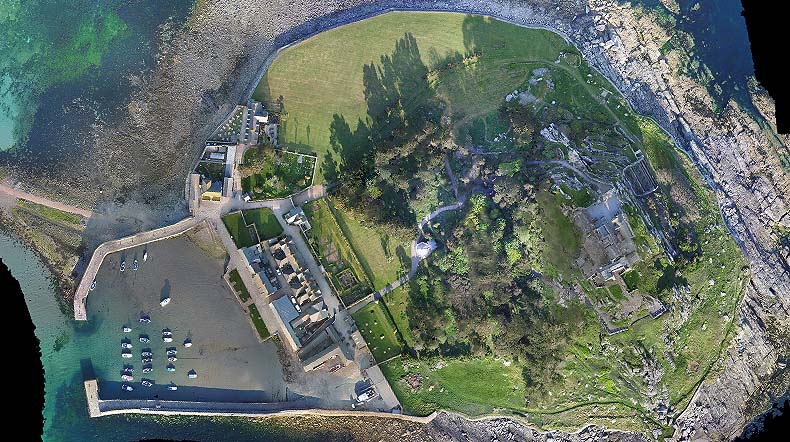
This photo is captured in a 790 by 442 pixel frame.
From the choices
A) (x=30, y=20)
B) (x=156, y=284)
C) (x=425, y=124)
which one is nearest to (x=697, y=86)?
(x=425, y=124)

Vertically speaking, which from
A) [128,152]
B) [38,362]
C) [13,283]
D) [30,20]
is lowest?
[38,362]

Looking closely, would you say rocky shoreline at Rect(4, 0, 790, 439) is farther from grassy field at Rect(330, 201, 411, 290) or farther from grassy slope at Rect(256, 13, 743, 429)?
grassy field at Rect(330, 201, 411, 290)

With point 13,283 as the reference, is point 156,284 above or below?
below

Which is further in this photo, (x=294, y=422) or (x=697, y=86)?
(x=697, y=86)

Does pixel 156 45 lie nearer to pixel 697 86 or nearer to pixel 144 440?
pixel 144 440

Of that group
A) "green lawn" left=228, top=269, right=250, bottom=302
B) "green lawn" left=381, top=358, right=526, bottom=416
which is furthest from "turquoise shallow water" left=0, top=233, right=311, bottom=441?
"green lawn" left=228, top=269, right=250, bottom=302

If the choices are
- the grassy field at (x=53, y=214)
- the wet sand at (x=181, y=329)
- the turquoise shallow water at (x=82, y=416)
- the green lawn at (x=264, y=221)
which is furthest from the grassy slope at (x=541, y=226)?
the grassy field at (x=53, y=214)
